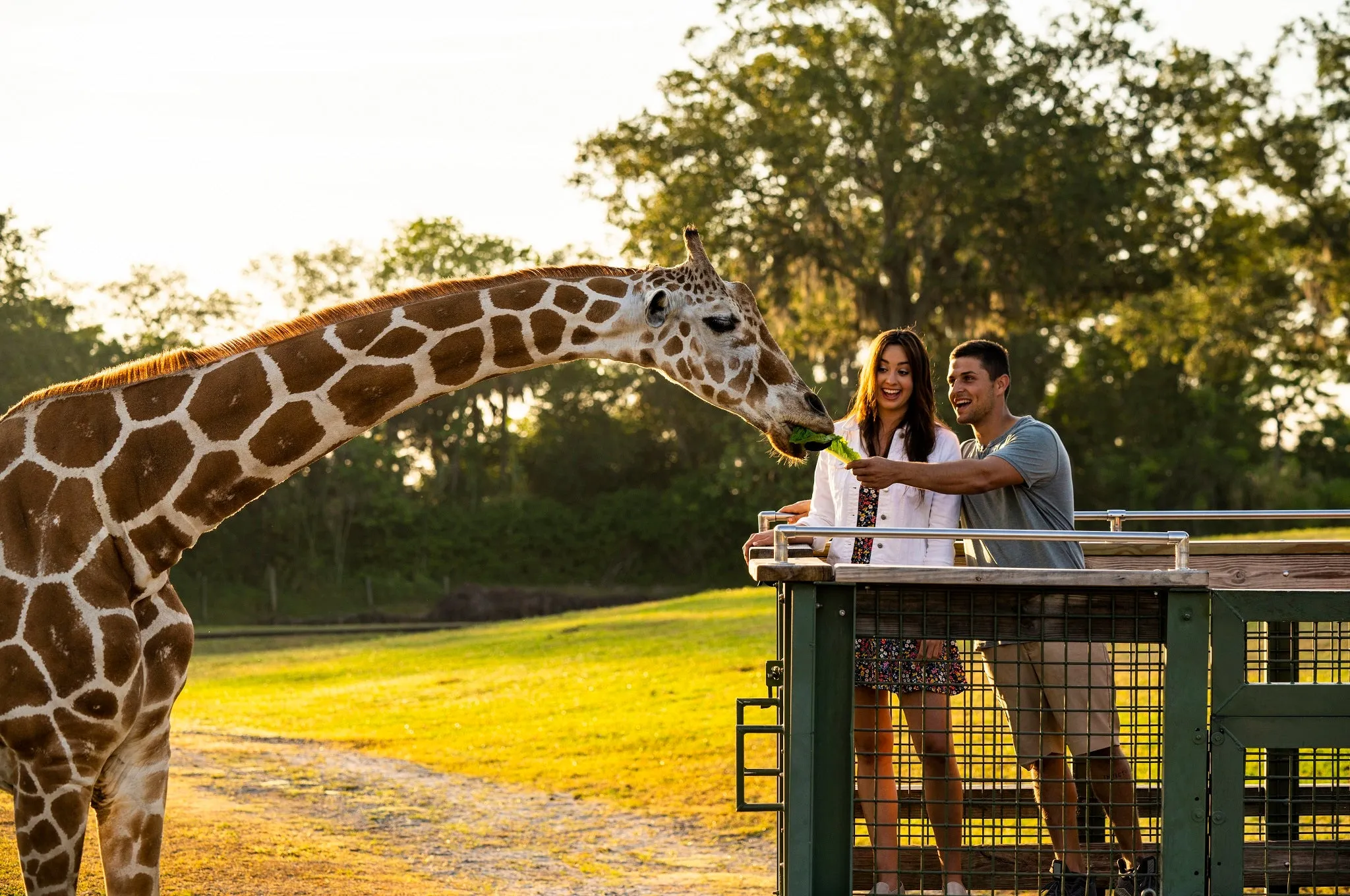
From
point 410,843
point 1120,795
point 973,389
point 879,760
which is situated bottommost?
point 410,843

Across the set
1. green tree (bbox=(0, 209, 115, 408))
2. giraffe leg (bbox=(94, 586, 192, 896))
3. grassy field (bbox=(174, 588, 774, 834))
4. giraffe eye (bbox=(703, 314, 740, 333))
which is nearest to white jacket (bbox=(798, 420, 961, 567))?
giraffe eye (bbox=(703, 314, 740, 333))

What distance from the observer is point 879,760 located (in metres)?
4.52

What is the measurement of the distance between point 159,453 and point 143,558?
1.01ft

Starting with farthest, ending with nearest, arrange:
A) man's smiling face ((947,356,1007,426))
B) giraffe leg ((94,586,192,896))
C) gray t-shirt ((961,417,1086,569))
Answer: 1. man's smiling face ((947,356,1007,426))
2. gray t-shirt ((961,417,1086,569))
3. giraffe leg ((94,586,192,896))

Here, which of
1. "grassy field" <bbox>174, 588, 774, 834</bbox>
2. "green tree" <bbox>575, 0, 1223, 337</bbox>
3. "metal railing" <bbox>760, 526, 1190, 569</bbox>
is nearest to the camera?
"metal railing" <bbox>760, 526, 1190, 569</bbox>

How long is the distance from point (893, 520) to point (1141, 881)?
1.28 metres

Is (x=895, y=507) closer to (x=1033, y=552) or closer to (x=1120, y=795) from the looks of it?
(x=1033, y=552)

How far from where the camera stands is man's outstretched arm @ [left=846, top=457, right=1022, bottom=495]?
429 centimetres

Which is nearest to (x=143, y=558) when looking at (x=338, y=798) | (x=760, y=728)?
(x=760, y=728)

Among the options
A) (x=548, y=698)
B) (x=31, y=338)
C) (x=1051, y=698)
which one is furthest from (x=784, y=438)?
(x=31, y=338)

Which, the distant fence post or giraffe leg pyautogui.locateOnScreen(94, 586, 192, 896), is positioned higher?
giraffe leg pyautogui.locateOnScreen(94, 586, 192, 896)

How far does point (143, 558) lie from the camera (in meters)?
4.27

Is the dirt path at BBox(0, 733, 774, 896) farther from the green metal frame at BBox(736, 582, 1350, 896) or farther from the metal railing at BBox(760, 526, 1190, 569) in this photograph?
the metal railing at BBox(760, 526, 1190, 569)

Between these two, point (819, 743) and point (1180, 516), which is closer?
point (819, 743)
